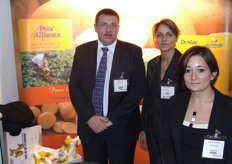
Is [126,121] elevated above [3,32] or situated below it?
below

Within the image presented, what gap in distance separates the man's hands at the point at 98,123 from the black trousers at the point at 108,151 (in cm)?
16

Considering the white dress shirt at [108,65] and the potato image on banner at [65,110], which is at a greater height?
the white dress shirt at [108,65]

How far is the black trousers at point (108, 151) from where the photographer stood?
81.8 inches

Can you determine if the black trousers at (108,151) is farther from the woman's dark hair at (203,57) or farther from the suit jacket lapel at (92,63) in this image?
the woman's dark hair at (203,57)

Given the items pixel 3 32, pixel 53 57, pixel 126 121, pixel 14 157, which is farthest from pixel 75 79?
pixel 3 32

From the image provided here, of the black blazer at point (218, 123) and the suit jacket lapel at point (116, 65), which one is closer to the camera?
the black blazer at point (218, 123)

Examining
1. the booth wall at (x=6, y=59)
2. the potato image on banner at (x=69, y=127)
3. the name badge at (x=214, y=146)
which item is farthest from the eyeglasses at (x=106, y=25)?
the potato image on banner at (x=69, y=127)

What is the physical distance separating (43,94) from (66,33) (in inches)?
32.6

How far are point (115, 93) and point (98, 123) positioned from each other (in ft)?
1.01

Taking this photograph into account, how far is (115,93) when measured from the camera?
199cm

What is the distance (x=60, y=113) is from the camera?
9.48 ft

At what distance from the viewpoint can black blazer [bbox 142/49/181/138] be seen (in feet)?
6.25

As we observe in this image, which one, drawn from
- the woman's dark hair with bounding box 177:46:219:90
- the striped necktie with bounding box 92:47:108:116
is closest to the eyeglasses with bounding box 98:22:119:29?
the striped necktie with bounding box 92:47:108:116

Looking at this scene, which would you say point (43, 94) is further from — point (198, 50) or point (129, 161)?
point (198, 50)
